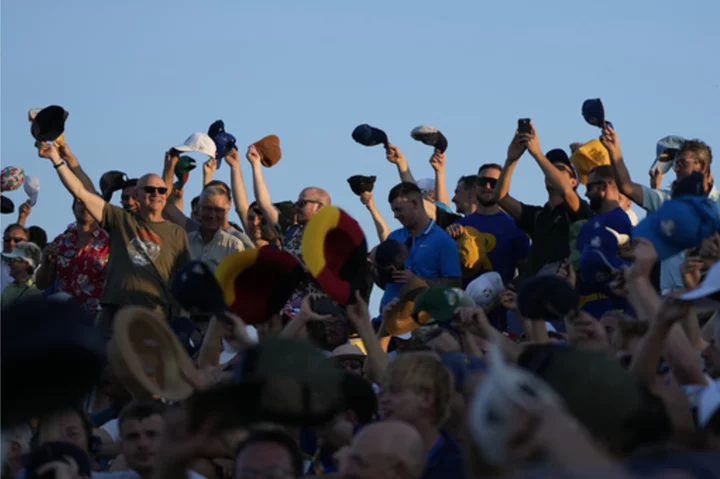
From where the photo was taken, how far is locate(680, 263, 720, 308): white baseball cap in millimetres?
4461

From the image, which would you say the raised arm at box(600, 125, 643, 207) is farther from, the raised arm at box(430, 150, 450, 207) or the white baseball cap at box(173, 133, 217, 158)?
the white baseball cap at box(173, 133, 217, 158)

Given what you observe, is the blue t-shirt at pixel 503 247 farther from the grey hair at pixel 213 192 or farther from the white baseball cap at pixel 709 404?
the white baseball cap at pixel 709 404

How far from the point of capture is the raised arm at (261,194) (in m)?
10.2

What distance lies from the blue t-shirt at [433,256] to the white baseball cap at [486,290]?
1.02 feet

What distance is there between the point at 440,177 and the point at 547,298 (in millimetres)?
5083

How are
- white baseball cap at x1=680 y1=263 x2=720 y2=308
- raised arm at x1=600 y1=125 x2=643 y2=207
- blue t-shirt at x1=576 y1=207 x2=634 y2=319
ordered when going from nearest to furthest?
white baseball cap at x1=680 y1=263 x2=720 y2=308, blue t-shirt at x1=576 y1=207 x2=634 y2=319, raised arm at x1=600 y1=125 x2=643 y2=207

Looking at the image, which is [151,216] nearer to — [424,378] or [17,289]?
[17,289]

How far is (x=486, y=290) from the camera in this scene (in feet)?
26.7

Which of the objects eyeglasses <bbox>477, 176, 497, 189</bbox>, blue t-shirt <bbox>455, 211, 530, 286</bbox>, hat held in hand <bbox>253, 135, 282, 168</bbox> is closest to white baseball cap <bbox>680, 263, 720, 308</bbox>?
blue t-shirt <bbox>455, 211, 530, 286</bbox>

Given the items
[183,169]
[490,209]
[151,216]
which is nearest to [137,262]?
[151,216]

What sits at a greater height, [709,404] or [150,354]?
[150,354]

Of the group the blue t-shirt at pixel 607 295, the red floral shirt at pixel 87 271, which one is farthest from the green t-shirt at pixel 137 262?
the blue t-shirt at pixel 607 295

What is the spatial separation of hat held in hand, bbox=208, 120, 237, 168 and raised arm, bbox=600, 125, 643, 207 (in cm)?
362

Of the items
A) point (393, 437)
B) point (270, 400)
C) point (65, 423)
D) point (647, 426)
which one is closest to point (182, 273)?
point (65, 423)
